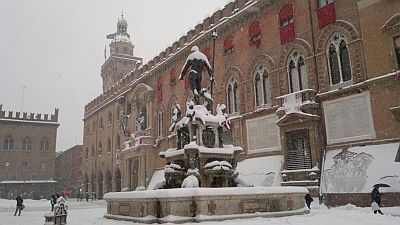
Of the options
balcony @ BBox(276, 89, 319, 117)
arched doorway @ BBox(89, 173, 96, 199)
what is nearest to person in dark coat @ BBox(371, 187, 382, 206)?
balcony @ BBox(276, 89, 319, 117)

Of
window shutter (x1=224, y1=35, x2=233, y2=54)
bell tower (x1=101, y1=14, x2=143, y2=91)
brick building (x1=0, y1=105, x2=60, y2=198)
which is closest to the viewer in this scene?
window shutter (x1=224, y1=35, x2=233, y2=54)

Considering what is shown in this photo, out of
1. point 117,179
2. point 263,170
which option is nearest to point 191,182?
point 263,170

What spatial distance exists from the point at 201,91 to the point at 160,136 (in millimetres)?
20580

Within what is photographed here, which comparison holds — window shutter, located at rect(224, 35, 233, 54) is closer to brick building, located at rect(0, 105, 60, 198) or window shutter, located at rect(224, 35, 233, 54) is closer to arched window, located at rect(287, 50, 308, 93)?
arched window, located at rect(287, 50, 308, 93)

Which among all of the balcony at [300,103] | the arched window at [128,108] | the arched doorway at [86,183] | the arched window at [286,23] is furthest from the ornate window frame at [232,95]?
the arched doorway at [86,183]

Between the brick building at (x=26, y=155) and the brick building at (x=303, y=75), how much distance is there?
109ft

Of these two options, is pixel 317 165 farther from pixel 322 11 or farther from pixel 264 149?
pixel 322 11

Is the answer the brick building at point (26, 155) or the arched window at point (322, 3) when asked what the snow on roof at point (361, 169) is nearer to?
the arched window at point (322, 3)

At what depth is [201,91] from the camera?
13.3 metres

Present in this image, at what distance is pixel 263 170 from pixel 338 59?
7131mm

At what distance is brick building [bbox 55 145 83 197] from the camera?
68.9 meters

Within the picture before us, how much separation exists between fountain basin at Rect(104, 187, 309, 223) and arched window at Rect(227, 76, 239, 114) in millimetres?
13806

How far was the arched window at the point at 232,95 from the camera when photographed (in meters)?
24.3

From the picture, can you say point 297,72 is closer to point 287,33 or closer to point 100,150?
point 287,33
